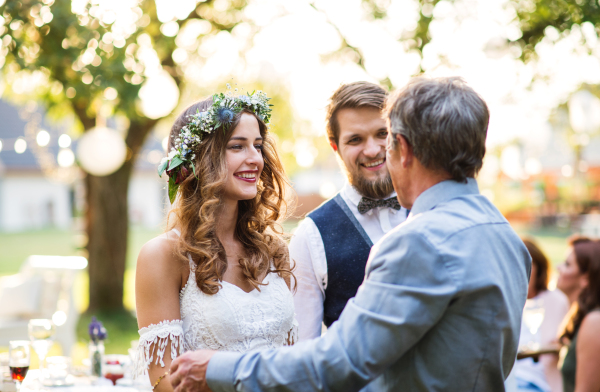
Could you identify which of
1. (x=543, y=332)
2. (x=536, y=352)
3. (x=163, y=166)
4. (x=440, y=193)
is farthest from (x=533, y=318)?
(x=163, y=166)

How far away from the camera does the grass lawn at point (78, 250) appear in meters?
8.38

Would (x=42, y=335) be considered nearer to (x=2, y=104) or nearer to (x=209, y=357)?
(x=209, y=357)

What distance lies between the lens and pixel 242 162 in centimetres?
256

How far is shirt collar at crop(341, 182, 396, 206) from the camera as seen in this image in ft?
9.12

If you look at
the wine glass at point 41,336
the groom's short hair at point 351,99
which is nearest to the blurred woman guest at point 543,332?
the groom's short hair at point 351,99

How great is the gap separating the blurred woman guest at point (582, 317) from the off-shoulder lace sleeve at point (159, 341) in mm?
2487

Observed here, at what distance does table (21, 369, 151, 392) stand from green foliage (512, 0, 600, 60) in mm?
4794

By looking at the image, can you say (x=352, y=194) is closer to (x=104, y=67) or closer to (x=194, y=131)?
(x=194, y=131)

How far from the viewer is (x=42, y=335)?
3.31 meters

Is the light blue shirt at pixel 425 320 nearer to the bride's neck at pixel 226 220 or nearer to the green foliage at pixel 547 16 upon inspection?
the bride's neck at pixel 226 220

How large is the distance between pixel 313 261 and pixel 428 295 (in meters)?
1.18

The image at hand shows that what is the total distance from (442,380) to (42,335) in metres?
2.58

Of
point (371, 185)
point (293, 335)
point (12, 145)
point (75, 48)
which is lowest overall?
point (12, 145)

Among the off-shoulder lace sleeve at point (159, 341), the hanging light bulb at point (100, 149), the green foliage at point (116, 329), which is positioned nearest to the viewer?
the off-shoulder lace sleeve at point (159, 341)
